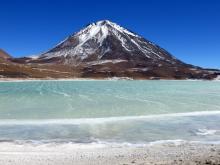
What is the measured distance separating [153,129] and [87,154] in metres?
8.85

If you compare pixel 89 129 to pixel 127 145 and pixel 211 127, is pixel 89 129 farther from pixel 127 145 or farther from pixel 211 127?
pixel 211 127

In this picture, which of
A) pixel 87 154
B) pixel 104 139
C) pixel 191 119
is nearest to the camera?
pixel 87 154

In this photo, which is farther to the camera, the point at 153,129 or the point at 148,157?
the point at 153,129

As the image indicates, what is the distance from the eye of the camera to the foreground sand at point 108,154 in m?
15.2

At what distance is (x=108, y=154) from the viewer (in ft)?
55.5

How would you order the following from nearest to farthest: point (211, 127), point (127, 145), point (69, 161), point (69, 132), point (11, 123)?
point (69, 161), point (127, 145), point (69, 132), point (211, 127), point (11, 123)

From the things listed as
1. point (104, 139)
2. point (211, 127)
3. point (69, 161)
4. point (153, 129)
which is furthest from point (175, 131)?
point (69, 161)

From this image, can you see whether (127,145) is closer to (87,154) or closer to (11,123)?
(87,154)

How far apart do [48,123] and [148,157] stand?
13.4 metres

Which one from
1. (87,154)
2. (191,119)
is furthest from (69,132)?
(191,119)

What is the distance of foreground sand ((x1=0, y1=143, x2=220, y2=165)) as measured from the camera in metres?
15.2

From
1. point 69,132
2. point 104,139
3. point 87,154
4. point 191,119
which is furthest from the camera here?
point 191,119

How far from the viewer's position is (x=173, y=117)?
31484mm

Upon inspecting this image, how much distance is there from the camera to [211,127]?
25766 millimetres
